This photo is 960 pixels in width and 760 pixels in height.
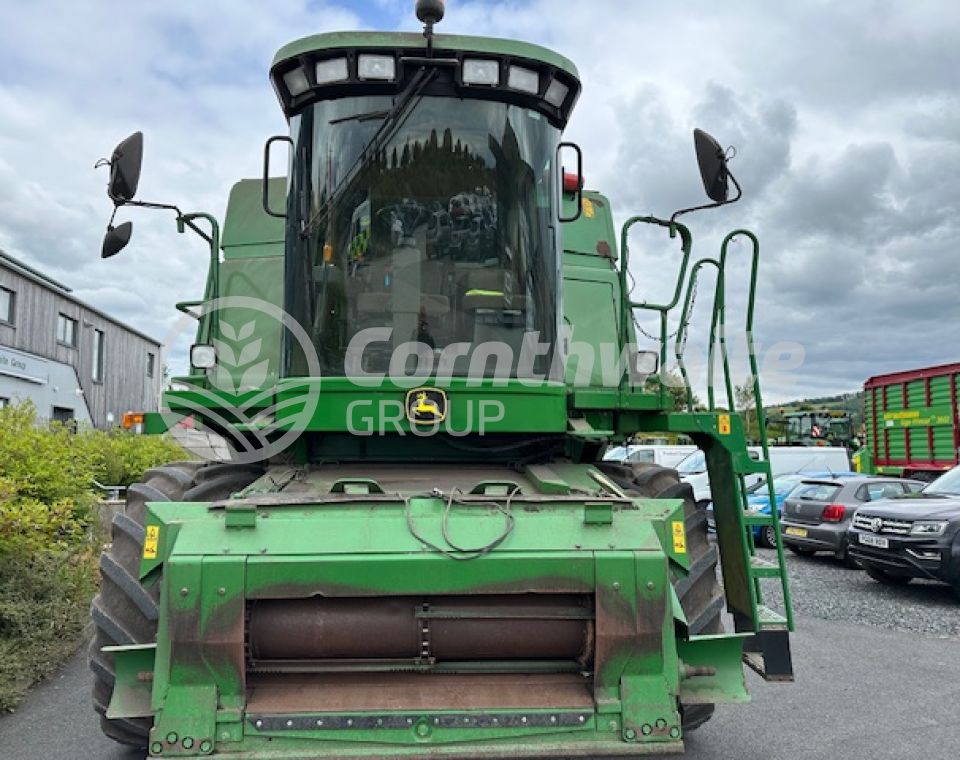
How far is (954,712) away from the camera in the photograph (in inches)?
221

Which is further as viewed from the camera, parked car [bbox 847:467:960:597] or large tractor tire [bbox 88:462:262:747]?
parked car [bbox 847:467:960:597]

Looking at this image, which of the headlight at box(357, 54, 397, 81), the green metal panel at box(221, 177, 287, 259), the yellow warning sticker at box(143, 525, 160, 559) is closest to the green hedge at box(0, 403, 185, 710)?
the green metal panel at box(221, 177, 287, 259)

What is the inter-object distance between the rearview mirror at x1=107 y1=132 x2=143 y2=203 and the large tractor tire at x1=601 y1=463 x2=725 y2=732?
9.93ft


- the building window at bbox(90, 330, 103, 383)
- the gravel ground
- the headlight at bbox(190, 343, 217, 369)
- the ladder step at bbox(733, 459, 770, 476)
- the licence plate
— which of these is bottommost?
the gravel ground

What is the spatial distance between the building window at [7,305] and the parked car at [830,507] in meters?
20.5

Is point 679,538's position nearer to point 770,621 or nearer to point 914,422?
point 770,621

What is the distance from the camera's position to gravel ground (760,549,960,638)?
8734mm

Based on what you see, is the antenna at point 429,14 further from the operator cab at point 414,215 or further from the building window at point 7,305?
the building window at point 7,305

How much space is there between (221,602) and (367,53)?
269cm

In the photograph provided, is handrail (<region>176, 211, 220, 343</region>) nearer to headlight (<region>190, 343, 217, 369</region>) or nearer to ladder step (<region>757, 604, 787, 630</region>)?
headlight (<region>190, 343, 217, 369</region>)

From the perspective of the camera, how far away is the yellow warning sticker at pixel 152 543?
352 cm

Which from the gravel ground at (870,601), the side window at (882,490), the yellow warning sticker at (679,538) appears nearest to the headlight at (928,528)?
the gravel ground at (870,601)

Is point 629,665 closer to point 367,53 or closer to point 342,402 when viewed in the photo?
point 342,402

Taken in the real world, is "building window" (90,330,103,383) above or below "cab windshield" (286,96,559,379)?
above
